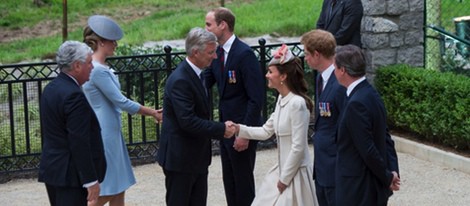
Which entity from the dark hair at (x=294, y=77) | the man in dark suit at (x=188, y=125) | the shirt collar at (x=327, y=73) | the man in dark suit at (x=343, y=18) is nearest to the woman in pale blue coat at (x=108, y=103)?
the man in dark suit at (x=188, y=125)

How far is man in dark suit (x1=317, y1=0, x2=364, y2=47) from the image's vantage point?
10.3 meters

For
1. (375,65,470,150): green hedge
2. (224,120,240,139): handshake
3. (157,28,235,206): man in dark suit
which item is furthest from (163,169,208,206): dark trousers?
(375,65,470,150): green hedge

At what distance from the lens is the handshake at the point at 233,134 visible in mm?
7215

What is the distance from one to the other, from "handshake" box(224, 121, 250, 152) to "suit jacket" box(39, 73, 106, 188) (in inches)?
45.3

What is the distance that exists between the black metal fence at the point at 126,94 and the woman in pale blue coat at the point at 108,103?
261 cm

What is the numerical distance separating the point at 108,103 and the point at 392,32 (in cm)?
452

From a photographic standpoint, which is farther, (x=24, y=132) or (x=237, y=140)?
(x=24, y=132)

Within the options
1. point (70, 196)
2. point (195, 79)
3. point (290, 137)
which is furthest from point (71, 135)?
point (290, 137)

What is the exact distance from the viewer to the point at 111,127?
759 centimetres

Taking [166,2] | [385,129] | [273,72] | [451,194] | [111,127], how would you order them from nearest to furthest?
[385,129] → [273,72] → [111,127] → [451,194] → [166,2]

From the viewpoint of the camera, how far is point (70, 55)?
6430 millimetres

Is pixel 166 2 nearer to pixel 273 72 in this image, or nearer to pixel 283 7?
pixel 283 7

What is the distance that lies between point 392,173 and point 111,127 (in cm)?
236

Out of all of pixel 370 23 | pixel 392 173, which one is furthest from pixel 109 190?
pixel 370 23
